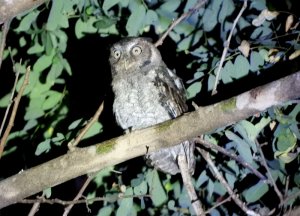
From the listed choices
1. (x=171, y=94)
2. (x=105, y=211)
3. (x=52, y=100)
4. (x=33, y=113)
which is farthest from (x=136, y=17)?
(x=105, y=211)

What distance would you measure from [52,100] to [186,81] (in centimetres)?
101

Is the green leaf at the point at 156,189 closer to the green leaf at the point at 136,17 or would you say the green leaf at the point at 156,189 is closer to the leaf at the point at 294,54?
the green leaf at the point at 136,17

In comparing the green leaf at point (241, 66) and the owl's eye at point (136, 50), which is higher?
the owl's eye at point (136, 50)

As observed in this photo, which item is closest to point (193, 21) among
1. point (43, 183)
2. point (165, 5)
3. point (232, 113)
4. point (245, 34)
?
point (165, 5)

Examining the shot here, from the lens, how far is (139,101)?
2.70 m

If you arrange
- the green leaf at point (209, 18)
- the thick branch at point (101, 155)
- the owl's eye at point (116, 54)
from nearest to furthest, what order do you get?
the thick branch at point (101, 155) → the green leaf at point (209, 18) → the owl's eye at point (116, 54)

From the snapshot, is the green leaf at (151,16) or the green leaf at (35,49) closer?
the green leaf at (151,16)

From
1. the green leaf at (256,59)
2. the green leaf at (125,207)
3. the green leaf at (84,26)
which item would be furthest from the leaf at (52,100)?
the green leaf at (256,59)

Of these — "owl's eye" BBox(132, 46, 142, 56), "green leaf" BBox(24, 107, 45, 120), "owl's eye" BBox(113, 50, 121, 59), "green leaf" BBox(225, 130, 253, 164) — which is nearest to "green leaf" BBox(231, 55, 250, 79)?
"green leaf" BBox(225, 130, 253, 164)

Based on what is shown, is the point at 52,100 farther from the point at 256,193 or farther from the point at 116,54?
the point at 256,193

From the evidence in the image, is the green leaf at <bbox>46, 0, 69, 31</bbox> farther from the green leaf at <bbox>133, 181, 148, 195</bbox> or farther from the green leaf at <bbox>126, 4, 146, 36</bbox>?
the green leaf at <bbox>133, 181, 148, 195</bbox>

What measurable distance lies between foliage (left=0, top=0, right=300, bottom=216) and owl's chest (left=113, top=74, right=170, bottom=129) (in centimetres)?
23

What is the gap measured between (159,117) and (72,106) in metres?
0.94

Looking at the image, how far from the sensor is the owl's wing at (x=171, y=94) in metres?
2.68
